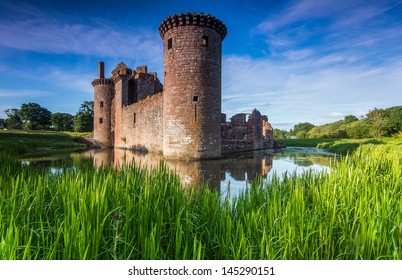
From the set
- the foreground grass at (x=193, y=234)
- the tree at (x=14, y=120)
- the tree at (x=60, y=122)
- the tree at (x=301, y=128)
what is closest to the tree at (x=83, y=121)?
the tree at (x=60, y=122)

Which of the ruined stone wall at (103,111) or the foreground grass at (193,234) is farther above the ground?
the ruined stone wall at (103,111)

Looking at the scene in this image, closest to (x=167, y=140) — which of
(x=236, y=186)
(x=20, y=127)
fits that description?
(x=236, y=186)

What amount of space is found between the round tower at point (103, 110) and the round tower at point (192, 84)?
1722 cm

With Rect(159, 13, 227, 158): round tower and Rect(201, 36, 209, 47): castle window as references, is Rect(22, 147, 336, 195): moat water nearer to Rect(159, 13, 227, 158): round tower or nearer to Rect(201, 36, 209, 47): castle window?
Rect(159, 13, 227, 158): round tower

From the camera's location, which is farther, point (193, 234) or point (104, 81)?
point (104, 81)

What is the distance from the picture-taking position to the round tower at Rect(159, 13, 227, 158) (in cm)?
1353

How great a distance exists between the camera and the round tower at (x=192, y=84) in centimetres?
1353

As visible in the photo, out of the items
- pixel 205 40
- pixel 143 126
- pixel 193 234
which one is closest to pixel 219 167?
pixel 205 40

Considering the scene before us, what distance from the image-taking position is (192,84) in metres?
13.6

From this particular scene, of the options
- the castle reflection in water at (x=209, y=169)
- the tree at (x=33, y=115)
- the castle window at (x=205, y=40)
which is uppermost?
the castle window at (x=205, y=40)

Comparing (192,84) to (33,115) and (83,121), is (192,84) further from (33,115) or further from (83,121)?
(83,121)

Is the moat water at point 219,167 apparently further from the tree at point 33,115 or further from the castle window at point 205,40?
the tree at point 33,115

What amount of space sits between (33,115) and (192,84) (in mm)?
32740

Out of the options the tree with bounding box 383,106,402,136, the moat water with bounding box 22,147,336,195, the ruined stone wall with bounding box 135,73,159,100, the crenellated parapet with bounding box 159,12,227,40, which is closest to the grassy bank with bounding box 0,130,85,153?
the moat water with bounding box 22,147,336,195
